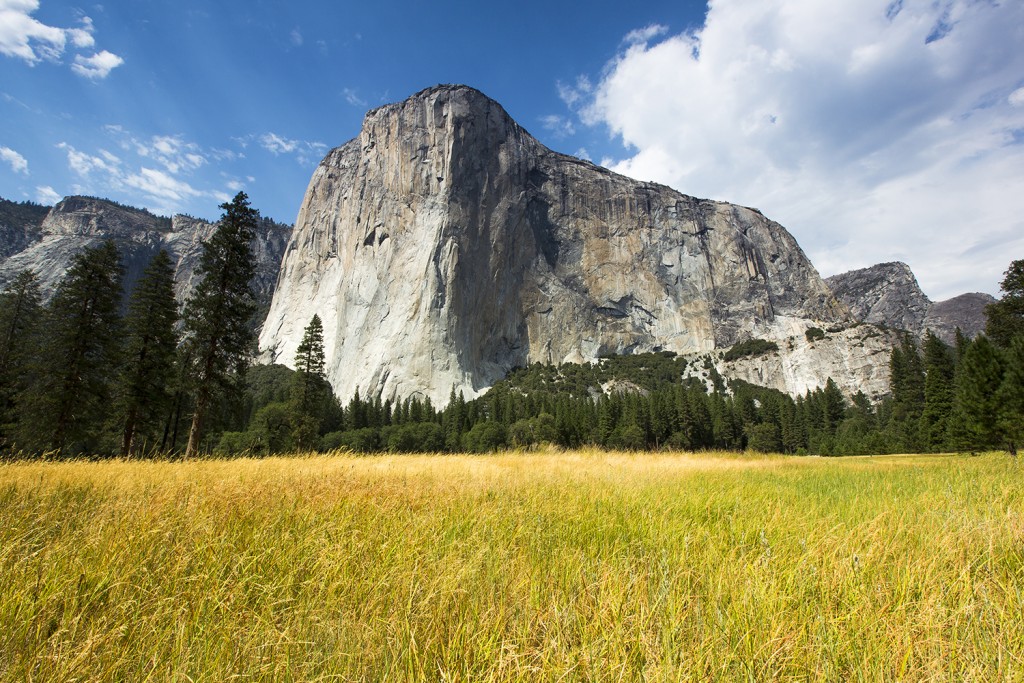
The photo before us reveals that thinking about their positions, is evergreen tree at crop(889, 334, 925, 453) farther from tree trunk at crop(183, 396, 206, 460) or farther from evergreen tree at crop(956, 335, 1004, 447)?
tree trunk at crop(183, 396, 206, 460)

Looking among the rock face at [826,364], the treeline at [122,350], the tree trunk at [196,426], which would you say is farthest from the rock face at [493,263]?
the tree trunk at [196,426]

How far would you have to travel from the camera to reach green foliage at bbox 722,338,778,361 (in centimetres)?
14038

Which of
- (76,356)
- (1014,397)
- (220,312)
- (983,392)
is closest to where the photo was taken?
(220,312)

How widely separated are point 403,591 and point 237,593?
3.43ft

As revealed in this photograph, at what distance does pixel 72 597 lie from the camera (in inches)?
96.7

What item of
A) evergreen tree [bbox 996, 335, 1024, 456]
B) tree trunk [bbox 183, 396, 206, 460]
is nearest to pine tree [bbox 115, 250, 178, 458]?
tree trunk [bbox 183, 396, 206, 460]

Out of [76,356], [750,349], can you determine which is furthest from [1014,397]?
[750,349]

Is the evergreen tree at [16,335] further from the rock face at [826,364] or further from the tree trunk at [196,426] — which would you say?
the rock face at [826,364]

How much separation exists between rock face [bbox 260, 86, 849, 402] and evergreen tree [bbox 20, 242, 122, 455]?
83178 mm

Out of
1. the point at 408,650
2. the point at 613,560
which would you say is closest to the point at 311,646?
the point at 408,650

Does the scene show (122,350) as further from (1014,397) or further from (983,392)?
(983,392)

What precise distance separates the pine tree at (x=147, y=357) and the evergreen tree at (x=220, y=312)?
14.3ft

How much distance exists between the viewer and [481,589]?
2725 millimetres

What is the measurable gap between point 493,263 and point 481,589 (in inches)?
5096
